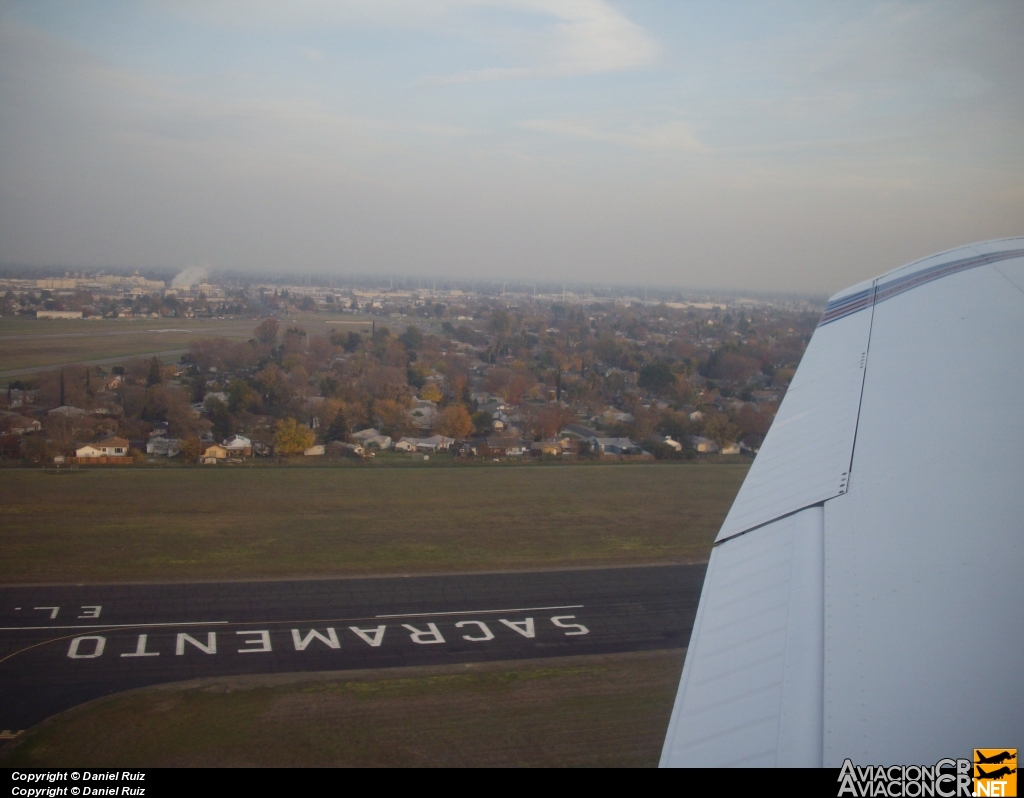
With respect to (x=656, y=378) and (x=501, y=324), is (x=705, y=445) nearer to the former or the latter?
(x=656, y=378)

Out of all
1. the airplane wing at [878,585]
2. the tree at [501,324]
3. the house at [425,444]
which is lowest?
the house at [425,444]

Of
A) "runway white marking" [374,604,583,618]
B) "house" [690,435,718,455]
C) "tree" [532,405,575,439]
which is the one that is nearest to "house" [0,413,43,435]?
"tree" [532,405,575,439]

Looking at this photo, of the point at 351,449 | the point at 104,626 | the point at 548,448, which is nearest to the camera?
the point at 104,626

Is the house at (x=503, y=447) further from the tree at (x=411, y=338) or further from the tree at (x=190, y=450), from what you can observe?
the tree at (x=411, y=338)

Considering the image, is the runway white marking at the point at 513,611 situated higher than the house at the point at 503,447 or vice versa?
the runway white marking at the point at 513,611

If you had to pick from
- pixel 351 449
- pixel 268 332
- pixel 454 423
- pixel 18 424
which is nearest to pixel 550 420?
pixel 454 423

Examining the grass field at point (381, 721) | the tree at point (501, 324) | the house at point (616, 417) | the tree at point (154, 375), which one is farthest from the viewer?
the tree at point (501, 324)

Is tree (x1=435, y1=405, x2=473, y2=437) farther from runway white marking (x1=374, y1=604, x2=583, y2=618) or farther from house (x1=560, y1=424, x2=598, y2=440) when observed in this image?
runway white marking (x1=374, y1=604, x2=583, y2=618)


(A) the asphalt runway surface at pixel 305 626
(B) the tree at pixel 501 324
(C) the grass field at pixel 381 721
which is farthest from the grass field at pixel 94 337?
(C) the grass field at pixel 381 721

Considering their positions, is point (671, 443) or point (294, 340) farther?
point (294, 340)
